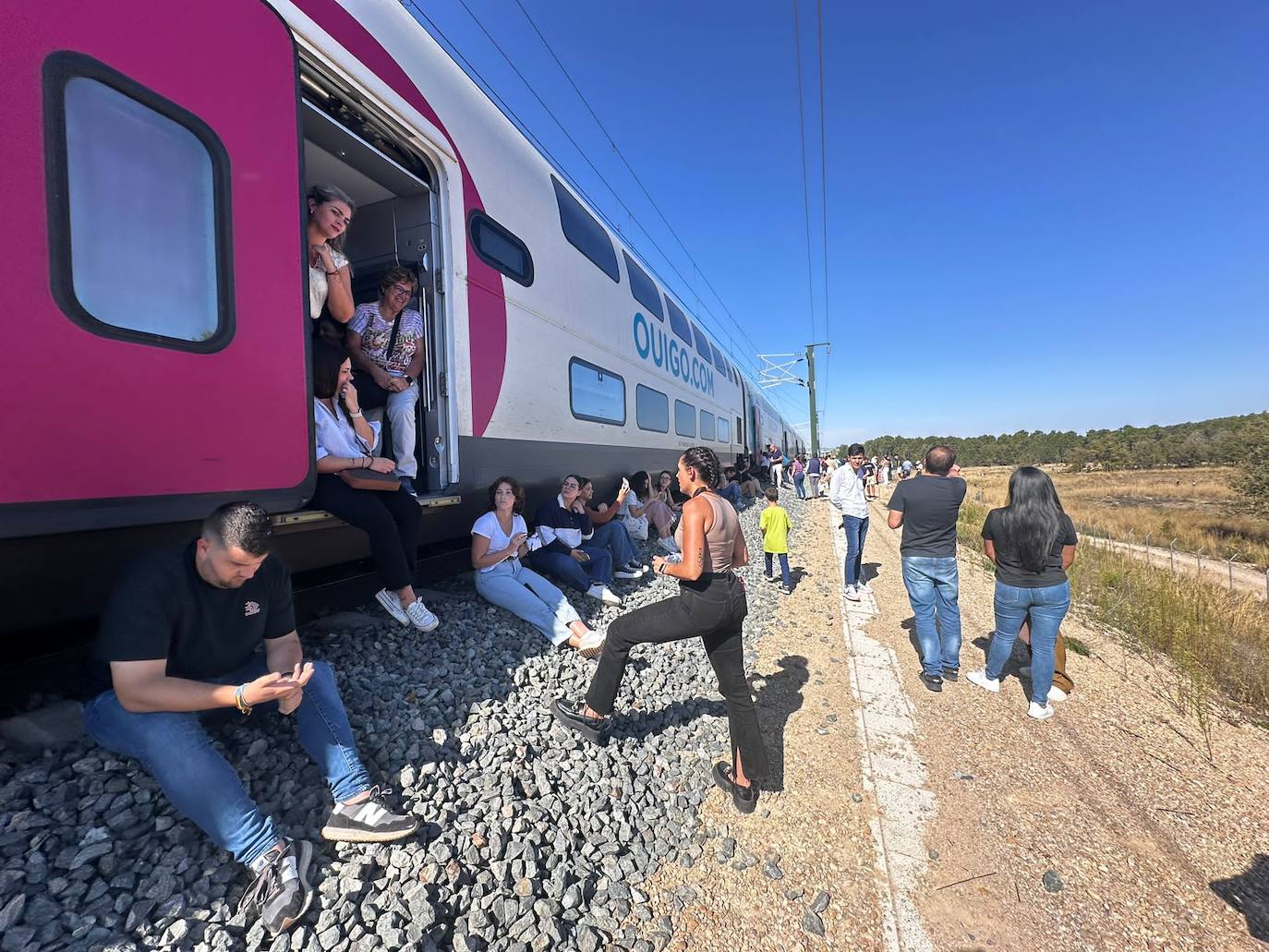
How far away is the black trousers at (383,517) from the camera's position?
Answer: 9.81 feet

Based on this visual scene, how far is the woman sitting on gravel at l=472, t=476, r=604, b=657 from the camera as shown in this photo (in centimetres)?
394

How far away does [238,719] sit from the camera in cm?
242

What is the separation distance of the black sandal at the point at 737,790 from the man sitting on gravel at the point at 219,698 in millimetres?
1656

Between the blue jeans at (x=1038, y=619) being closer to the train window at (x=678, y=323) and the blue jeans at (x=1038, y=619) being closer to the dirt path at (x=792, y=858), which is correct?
the dirt path at (x=792, y=858)

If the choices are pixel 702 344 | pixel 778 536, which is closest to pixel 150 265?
pixel 778 536

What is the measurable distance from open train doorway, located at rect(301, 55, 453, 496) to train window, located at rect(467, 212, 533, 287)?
37 centimetres

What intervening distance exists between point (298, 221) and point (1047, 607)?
210 inches

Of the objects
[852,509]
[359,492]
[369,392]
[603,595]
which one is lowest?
[603,595]

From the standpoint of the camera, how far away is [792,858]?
2.52m

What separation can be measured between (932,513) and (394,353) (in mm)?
4279

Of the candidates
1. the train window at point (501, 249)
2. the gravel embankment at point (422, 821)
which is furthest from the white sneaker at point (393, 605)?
the train window at point (501, 249)

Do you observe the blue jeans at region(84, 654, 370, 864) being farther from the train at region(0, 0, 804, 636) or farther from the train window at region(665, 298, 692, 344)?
the train window at region(665, 298, 692, 344)

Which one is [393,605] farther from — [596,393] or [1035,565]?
[1035,565]

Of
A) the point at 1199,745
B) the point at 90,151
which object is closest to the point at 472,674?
the point at 90,151
